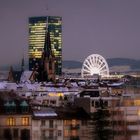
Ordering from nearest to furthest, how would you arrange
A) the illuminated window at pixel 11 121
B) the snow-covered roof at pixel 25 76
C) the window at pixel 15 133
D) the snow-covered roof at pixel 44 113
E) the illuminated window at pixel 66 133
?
the window at pixel 15 133 < the illuminated window at pixel 11 121 < the illuminated window at pixel 66 133 < the snow-covered roof at pixel 44 113 < the snow-covered roof at pixel 25 76

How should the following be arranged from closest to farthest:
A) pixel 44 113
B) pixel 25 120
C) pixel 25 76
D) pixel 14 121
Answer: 1. pixel 14 121
2. pixel 25 120
3. pixel 44 113
4. pixel 25 76

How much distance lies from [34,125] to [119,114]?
25.7 ft

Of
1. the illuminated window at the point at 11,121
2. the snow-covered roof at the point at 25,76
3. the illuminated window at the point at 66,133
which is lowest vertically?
the illuminated window at the point at 66,133

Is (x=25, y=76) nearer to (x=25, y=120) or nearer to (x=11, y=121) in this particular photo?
(x=25, y=120)

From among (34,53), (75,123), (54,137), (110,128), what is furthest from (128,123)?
(34,53)

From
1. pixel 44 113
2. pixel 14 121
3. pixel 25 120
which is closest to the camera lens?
pixel 14 121

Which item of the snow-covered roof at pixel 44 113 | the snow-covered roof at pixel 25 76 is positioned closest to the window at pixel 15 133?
the snow-covered roof at pixel 44 113

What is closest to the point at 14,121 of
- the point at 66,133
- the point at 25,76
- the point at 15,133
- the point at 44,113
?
the point at 66,133

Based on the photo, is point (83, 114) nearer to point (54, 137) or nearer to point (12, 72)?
point (54, 137)

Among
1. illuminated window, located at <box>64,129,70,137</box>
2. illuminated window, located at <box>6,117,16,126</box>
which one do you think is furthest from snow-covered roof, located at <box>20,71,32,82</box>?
illuminated window, located at <box>6,117,16,126</box>

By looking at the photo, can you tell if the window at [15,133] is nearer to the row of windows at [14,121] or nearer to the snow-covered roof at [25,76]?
the row of windows at [14,121]

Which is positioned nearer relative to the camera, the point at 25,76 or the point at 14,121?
the point at 14,121

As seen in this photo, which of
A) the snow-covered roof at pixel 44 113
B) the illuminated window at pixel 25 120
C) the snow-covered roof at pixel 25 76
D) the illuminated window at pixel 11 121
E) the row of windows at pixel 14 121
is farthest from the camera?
the snow-covered roof at pixel 25 76

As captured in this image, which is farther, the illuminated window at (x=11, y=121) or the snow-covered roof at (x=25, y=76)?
the snow-covered roof at (x=25, y=76)
